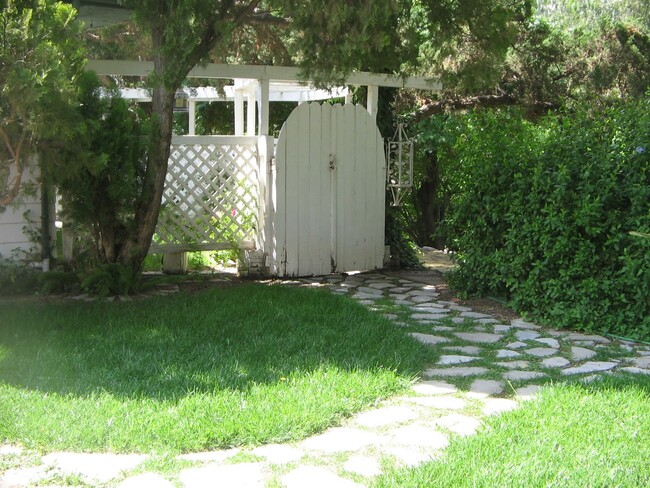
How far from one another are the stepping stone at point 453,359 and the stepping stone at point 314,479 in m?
1.97

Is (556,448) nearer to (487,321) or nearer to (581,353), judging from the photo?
(581,353)

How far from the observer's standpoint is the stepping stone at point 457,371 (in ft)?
16.0

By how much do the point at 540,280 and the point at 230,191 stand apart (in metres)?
3.62

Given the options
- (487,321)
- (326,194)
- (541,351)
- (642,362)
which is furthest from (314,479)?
(326,194)

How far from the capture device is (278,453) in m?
3.54

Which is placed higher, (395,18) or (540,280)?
(395,18)

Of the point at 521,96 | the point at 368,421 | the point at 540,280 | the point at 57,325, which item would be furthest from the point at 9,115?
the point at 521,96

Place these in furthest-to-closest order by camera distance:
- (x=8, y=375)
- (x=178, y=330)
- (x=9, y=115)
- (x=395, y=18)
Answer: (x=395, y=18)
(x=178, y=330)
(x=9, y=115)
(x=8, y=375)

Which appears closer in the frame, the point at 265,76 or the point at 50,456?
the point at 50,456

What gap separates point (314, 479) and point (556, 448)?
118 cm

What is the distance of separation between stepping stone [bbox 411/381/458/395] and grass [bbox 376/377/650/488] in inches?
20.2

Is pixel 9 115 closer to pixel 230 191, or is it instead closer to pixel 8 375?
pixel 8 375

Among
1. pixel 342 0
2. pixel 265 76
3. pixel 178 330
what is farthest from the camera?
pixel 265 76

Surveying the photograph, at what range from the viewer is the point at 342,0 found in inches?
247
